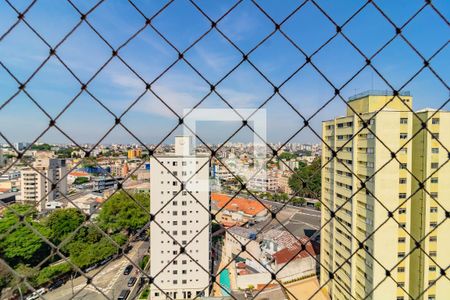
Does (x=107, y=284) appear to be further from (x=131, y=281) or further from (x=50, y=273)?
(x=50, y=273)

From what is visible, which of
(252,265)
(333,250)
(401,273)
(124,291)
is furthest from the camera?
(252,265)

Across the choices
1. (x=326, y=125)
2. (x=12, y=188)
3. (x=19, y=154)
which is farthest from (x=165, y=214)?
(x=12, y=188)

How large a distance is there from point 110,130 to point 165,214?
446 cm

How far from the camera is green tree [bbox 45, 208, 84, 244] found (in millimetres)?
7875

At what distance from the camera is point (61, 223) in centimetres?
809

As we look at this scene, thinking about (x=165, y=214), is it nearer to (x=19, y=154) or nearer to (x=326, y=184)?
(x=326, y=184)

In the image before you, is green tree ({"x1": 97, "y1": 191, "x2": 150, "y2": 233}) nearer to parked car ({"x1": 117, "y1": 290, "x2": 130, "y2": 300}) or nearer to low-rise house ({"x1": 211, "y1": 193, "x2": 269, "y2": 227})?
parked car ({"x1": 117, "y1": 290, "x2": 130, "y2": 300})

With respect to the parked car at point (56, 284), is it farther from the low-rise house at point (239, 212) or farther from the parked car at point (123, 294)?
the low-rise house at point (239, 212)

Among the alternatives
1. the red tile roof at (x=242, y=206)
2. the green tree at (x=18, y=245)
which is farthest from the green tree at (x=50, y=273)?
the red tile roof at (x=242, y=206)

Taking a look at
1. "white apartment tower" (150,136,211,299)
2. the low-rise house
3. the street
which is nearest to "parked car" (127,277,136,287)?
the street

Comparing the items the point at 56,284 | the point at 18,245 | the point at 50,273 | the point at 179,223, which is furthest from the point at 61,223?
the point at 179,223

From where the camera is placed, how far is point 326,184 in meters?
5.00

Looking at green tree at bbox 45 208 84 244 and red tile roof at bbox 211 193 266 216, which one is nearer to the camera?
green tree at bbox 45 208 84 244

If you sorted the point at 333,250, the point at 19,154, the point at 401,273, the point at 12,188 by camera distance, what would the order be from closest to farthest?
the point at 19,154
the point at 401,273
the point at 333,250
the point at 12,188
